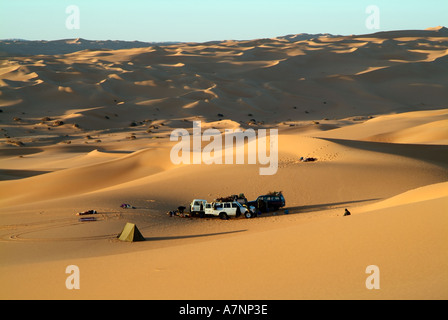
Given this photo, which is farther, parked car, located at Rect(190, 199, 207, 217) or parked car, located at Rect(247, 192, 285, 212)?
parked car, located at Rect(247, 192, 285, 212)

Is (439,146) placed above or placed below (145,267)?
above

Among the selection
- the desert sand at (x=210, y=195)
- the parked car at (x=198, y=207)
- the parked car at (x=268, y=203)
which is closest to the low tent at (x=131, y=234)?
the desert sand at (x=210, y=195)

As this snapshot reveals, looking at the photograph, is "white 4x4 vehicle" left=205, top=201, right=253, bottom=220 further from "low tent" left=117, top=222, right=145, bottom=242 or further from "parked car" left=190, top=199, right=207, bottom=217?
"low tent" left=117, top=222, right=145, bottom=242

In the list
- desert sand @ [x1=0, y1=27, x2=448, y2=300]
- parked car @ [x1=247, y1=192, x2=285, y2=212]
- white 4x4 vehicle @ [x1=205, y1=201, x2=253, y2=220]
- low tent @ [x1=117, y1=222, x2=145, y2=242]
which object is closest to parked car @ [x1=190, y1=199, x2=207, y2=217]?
white 4x4 vehicle @ [x1=205, y1=201, x2=253, y2=220]

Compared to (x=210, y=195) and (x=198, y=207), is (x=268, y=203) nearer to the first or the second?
(x=198, y=207)

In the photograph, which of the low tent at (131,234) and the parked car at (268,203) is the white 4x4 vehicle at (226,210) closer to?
the parked car at (268,203)

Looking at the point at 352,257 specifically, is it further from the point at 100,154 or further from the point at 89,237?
the point at 100,154

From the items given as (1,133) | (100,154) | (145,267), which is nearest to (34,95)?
(1,133)
